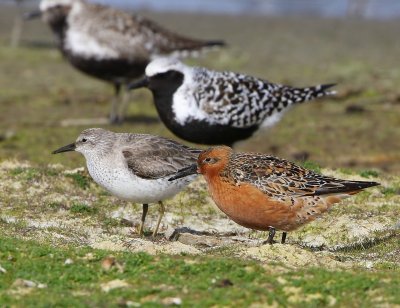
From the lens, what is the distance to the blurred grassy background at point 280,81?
55.2 feet

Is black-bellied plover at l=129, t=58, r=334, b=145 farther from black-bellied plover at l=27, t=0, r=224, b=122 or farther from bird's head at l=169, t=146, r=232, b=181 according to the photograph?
black-bellied plover at l=27, t=0, r=224, b=122

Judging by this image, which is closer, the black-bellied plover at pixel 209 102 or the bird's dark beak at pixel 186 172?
the bird's dark beak at pixel 186 172

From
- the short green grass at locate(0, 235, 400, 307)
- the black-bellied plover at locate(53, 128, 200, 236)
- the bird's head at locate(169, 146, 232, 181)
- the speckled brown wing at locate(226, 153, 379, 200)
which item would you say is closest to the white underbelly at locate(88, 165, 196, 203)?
the black-bellied plover at locate(53, 128, 200, 236)

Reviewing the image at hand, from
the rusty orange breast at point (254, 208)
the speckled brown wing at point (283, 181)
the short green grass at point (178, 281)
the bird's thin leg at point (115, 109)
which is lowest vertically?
the bird's thin leg at point (115, 109)

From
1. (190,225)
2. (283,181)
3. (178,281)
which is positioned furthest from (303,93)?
(178,281)

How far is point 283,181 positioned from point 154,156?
1.60 m

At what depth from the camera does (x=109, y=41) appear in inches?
696

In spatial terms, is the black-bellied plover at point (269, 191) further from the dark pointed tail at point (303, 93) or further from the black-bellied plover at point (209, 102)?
the dark pointed tail at point (303, 93)

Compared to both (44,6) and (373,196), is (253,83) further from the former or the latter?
(44,6)

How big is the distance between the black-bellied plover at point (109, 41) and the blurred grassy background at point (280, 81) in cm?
121

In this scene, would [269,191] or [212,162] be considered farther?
[212,162]

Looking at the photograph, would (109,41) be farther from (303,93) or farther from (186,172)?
(186,172)

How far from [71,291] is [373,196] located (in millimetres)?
5218

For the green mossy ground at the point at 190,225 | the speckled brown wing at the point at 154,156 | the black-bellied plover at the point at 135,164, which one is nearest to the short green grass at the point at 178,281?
the green mossy ground at the point at 190,225
